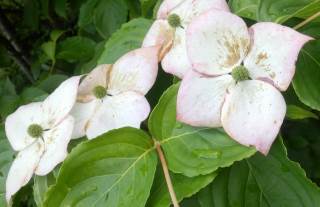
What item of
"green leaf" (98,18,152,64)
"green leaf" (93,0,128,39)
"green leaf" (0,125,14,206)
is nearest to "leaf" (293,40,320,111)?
"green leaf" (98,18,152,64)

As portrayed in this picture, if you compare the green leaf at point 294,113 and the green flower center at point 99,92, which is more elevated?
the green flower center at point 99,92

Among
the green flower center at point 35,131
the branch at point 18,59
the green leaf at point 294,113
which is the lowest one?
the branch at point 18,59

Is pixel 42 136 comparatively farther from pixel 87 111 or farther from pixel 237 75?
pixel 237 75

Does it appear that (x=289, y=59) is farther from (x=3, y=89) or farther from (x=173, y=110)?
(x=3, y=89)

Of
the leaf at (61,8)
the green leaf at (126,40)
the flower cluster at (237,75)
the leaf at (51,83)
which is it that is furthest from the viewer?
the leaf at (61,8)

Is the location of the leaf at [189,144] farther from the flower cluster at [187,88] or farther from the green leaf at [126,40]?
the green leaf at [126,40]

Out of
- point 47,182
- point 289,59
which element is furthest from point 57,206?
point 289,59

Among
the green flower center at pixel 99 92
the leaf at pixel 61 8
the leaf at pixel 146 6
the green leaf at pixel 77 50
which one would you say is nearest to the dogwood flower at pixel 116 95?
the green flower center at pixel 99 92
